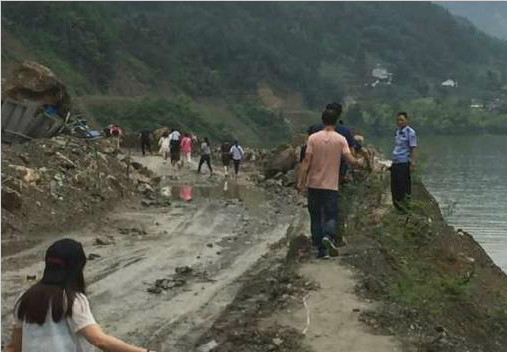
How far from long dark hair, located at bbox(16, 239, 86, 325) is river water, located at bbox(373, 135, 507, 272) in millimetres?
7351

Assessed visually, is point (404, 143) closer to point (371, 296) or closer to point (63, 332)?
point (371, 296)

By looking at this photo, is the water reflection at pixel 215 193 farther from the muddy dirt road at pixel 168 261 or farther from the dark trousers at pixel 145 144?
the dark trousers at pixel 145 144

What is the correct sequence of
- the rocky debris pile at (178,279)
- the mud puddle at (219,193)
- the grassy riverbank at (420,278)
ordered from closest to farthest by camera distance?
1. the grassy riverbank at (420,278)
2. the rocky debris pile at (178,279)
3. the mud puddle at (219,193)

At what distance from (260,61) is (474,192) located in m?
73.2

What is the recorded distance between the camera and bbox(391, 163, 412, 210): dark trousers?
379 inches

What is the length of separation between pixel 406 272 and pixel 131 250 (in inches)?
186

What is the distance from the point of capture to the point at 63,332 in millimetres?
3350

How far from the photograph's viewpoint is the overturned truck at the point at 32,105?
17.5 m

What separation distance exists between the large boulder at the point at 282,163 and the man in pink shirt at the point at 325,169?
15.9 metres

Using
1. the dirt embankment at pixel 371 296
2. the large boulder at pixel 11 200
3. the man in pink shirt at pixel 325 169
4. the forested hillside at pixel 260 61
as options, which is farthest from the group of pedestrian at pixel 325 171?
the forested hillside at pixel 260 61

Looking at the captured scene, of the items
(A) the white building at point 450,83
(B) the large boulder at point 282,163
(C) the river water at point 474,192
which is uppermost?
(A) the white building at point 450,83

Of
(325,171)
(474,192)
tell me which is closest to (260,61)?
(474,192)

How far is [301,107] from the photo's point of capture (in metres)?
101

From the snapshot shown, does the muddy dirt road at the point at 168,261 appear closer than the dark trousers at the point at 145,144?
Yes
